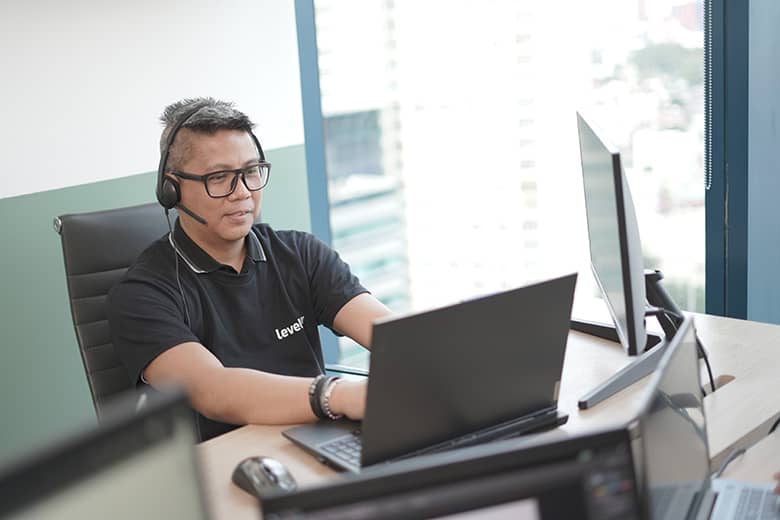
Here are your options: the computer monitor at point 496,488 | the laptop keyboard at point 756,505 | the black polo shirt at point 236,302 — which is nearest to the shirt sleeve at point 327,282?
the black polo shirt at point 236,302

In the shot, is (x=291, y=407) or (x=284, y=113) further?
(x=284, y=113)

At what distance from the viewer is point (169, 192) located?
1958 mm

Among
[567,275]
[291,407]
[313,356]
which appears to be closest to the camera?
[567,275]

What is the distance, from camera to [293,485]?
1.32 metres

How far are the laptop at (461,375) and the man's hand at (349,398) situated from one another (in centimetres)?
6

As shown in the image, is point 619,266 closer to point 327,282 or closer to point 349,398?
point 349,398

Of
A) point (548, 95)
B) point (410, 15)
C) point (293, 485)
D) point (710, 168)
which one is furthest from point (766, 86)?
point (293, 485)

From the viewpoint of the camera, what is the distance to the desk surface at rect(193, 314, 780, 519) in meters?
1.41

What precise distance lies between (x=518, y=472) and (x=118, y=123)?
88.6 inches

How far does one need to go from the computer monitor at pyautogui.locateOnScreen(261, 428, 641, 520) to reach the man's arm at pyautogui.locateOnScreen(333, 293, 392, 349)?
3.96 ft

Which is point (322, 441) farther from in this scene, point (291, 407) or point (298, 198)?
point (298, 198)

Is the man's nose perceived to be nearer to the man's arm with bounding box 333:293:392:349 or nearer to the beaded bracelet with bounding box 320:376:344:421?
the man's arm with bounding box 333:293:392:349

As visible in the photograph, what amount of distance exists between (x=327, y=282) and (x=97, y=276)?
19.5 inches

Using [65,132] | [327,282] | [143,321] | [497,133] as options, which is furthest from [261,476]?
[497,133]
